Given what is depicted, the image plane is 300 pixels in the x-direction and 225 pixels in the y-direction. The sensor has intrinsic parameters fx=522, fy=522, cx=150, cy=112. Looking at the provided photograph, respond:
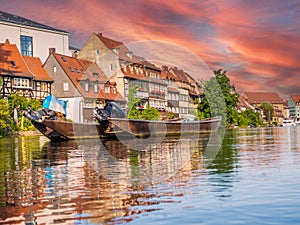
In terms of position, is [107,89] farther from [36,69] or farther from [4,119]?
[4,119]

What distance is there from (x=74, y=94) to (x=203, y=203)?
255 ft

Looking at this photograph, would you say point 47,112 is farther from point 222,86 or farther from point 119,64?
point 222,86

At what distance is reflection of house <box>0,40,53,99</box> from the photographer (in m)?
75.8

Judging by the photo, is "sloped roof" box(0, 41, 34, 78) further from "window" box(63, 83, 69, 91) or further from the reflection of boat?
the reflection of boat

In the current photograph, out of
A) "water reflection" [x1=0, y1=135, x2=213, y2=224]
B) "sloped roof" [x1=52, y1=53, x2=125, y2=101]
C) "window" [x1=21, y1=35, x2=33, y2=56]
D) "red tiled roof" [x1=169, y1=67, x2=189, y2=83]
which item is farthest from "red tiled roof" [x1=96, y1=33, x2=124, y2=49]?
"water reflection" [x1=0, y1=135, x2=213, y2=224]

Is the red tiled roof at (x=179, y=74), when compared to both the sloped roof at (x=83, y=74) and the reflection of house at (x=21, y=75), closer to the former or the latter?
the sloped roof at (x=83, y=74)

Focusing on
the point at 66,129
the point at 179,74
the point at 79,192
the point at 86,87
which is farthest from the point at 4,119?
the point at 179,74

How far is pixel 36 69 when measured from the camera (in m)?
85.4

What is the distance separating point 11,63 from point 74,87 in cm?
1168

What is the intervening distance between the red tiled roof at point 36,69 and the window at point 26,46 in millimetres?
6272

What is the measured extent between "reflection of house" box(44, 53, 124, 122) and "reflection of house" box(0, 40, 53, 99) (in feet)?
5.53

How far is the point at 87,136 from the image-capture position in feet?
158

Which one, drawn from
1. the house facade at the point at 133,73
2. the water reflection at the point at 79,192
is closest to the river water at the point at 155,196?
the water reflection at the point at 79,192

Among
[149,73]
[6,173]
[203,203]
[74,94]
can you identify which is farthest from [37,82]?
[203,203]
